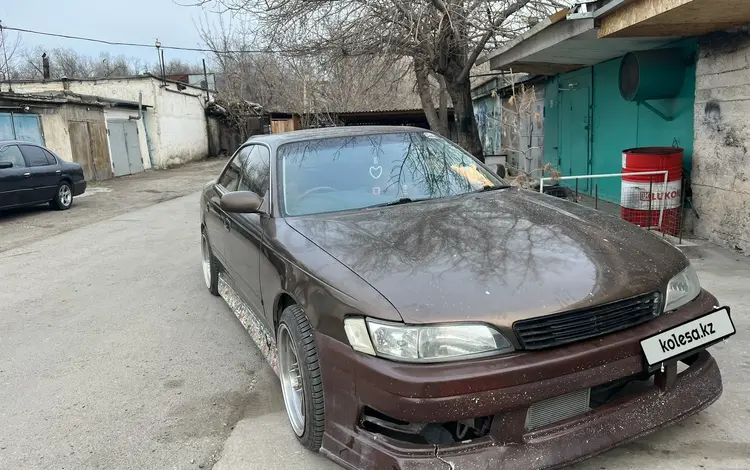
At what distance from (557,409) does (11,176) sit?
474 inches

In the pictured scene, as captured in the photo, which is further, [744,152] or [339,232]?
[744,152]

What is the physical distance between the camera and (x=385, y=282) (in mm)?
2320

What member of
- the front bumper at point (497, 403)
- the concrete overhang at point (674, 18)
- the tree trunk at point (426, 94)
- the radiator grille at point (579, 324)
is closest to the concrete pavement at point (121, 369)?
the front bumper at point (497, 403)

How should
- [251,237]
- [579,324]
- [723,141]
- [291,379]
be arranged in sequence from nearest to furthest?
1. [579,324]
2. [291,379]
3. [251,237]
4. [723,141]

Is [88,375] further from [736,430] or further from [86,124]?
[86,124]

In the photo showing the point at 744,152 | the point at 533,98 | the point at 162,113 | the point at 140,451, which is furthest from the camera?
the point at 162,113

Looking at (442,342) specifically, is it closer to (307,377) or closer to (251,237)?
(307,377)

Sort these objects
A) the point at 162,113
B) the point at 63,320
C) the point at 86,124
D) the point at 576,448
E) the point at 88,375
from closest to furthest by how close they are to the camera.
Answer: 1. the point at 576,448
2. the point at 88,375
3. the point at 63,320
4. the point at 86,124
5. the point at 162,113

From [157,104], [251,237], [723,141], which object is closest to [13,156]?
[251,237]

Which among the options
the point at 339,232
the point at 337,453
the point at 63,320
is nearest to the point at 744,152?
the point at 339,232

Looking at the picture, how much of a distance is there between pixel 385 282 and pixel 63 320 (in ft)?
13.6

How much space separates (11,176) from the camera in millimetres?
11000

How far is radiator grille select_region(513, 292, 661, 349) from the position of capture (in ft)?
7.06

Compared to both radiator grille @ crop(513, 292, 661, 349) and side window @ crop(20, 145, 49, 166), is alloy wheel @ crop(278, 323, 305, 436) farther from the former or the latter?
side window @ crop(20, 145, 49, 166)
